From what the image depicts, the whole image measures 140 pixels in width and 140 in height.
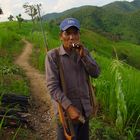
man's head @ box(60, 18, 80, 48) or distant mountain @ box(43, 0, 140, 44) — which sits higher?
man's head @ box(60, 18, 80, 48)

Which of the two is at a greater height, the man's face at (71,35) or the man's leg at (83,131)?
the man's face at (71,35)

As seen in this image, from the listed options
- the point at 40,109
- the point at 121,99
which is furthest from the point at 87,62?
the point at 40,109

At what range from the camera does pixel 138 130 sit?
20.3 ft

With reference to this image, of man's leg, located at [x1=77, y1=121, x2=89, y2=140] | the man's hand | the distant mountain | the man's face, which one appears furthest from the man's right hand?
the distant mountain

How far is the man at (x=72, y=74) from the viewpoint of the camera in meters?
4.22

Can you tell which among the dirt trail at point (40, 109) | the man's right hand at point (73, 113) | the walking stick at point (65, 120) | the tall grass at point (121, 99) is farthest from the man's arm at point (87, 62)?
the dirt trail at point (40, 109)

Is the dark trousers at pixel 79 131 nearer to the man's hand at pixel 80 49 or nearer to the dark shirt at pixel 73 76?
the dark shirt at pixel 73 76

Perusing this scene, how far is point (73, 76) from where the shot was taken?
4.42m

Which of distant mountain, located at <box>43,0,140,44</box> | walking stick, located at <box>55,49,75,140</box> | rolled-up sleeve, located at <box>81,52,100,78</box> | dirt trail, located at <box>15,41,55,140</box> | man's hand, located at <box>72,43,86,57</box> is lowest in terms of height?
distant mountain, located at <box>43,0,140,44</box>

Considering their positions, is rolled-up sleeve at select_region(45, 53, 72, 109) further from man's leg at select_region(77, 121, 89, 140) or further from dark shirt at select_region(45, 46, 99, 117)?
man's leg at select_region(77, 121, 89, 140)

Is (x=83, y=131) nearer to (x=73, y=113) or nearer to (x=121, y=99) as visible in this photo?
(x=73, y=113)

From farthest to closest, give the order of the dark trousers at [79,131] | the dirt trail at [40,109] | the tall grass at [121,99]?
the dirt trail at [40,109]
the tall grass at [121,99]
the dark trousers at [79,131]

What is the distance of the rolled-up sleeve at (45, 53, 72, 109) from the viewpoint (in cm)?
420

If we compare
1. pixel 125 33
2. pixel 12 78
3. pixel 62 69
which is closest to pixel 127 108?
pixel 62 69
